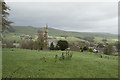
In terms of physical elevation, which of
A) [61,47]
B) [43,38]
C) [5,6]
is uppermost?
[5,6]

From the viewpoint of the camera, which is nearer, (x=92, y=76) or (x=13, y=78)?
(x=13, y=78)

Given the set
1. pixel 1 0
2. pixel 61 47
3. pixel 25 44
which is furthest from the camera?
pixel 25 44

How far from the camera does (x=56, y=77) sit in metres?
8.87

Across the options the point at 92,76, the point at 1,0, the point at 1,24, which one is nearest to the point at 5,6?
the point at 1,0

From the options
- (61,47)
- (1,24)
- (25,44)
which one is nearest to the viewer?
(1,24)

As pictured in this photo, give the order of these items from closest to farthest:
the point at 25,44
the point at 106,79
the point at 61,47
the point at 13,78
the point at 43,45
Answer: the point at 13,78 → the point at 106,79 → the point at 43,45 → the point at 61,47 → the point at 25,44

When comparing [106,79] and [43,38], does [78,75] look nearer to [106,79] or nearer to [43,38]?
[106,79]

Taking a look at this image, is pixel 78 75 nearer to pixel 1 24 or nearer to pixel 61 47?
pixel 1 24

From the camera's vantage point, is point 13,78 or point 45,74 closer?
point 13,78

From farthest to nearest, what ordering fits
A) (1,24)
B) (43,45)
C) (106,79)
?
(43,45) → (1,24) → (106,79)

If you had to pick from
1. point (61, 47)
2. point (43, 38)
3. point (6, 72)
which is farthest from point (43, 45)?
point (6, 72)

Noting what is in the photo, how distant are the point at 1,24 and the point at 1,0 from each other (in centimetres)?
489

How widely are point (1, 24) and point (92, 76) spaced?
20933mm

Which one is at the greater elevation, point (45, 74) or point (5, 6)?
point (5, 6)
